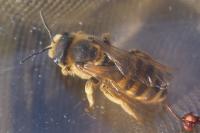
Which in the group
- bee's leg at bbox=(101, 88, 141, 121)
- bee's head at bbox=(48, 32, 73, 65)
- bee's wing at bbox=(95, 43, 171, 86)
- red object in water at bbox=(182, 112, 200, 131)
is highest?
bee's head at bbox=(48, 32, 73, 65)

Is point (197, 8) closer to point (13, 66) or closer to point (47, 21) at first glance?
point (47, 21)

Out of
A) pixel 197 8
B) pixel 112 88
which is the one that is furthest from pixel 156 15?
pixel 112 88

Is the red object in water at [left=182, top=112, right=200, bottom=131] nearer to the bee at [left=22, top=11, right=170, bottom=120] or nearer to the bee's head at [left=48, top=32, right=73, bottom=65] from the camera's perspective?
the bee at [left=22, top=11, right=170, bottom=120]

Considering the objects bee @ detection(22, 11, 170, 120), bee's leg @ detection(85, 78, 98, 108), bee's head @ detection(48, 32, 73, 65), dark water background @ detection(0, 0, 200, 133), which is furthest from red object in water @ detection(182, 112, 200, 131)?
bee's head @ detection(48, 32, 73, 65)

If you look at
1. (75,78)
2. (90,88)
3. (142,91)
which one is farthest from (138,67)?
(75,78)

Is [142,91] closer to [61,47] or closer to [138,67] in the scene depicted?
[138,67]

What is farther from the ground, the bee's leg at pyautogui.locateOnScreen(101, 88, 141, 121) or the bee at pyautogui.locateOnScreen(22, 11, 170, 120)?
the bee at pyautogui.locateOnScreen(22, 11, 170, 120)

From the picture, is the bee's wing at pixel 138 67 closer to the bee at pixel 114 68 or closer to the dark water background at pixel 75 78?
the bee at pixel 114 68
